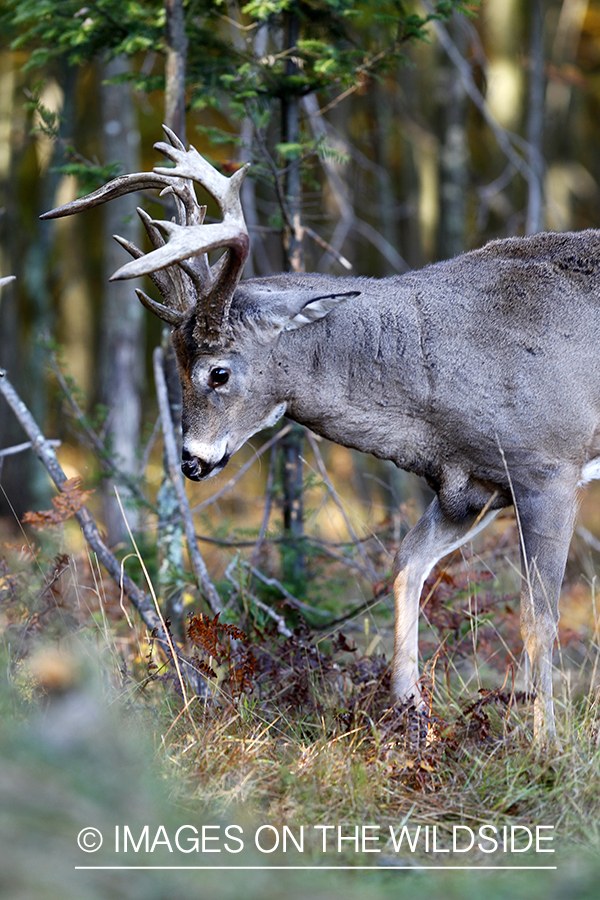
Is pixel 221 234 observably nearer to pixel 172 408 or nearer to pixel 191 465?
pixel 191 465

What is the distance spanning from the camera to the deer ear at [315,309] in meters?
4.89

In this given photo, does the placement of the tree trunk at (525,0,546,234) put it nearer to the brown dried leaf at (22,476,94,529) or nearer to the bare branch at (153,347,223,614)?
the bare branch at (153,347,223,614)

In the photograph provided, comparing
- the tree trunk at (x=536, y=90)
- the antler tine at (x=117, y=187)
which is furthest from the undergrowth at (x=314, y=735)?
the tree trunk at (x=536, y=90)

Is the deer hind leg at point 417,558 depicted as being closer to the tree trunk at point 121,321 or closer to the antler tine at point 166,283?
the antler tine at point 166,283

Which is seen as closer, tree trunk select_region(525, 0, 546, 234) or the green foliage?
the green foliage

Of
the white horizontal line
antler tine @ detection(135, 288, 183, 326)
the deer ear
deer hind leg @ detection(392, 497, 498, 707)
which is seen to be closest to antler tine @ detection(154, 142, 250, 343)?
antler tine @ detection(135, 288, 183, 326)

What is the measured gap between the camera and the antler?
14.5 ft

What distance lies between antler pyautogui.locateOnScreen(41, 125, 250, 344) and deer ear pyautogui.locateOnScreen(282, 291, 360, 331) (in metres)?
0.38

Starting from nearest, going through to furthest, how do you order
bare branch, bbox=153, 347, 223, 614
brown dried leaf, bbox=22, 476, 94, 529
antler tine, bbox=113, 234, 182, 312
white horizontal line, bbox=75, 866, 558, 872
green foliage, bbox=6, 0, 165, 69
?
white horizontal line, bbox=75, 866, 558, 872 → antler tine, bbox=113, 234, 182, 312 → brown dried leaf, bbox=22, 476, 94, 529 → bare branch, bbox=153, 347, 223, 614 → green foliage, bbox=6, 0, 165, 69

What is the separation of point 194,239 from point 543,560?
2.56 m

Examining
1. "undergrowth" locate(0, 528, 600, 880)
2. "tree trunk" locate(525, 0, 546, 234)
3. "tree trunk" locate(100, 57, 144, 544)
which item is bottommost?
"undergrowth" locate(0, 528, 600, 880)

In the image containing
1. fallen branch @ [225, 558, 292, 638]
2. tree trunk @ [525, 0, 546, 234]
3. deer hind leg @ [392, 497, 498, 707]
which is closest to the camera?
deer hind leg @ [392, 497, 498, 707]

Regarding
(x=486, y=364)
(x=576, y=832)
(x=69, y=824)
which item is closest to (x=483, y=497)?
(x=486, y=364)

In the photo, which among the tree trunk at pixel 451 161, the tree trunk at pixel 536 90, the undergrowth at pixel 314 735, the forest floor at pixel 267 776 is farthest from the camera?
the tree trunk at pixel 536 90
